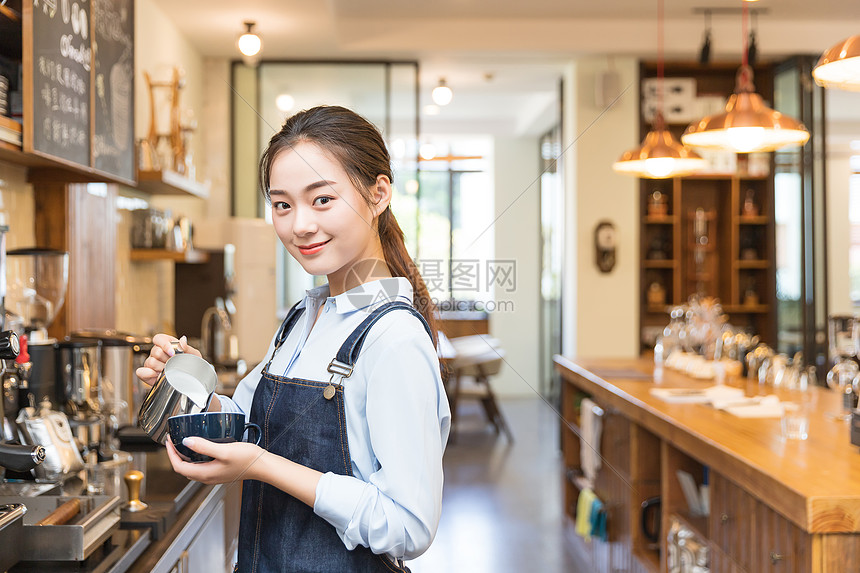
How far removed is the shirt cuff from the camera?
972 millimetres

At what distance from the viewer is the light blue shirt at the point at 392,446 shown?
3.20 ft

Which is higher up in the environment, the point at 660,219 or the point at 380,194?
the point at 660,219

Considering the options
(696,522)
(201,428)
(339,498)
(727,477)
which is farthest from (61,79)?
(696,522)

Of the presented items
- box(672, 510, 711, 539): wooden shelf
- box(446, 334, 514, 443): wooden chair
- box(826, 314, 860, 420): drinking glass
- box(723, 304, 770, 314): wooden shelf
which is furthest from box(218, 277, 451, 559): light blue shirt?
box(446, 334, 514, 443): wooden chair

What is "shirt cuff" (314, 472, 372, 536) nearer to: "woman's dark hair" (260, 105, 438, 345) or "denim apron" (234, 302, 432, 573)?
"denim apron" (234, 302, 432, 573)

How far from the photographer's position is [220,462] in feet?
3.19

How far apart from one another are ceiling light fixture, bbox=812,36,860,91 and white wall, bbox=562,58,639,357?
330 centimetres

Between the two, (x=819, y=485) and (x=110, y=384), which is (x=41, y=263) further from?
(x=819, y=485)

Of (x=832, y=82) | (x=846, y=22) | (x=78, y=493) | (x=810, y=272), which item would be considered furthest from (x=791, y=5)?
(x=78, y=493)

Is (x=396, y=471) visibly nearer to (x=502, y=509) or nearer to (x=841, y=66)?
(x=841, y=66)

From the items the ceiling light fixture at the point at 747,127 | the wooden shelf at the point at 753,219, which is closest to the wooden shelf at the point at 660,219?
the wooden shelf at the point at 753,219

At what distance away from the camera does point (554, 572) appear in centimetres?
356

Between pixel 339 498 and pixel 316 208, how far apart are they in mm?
378

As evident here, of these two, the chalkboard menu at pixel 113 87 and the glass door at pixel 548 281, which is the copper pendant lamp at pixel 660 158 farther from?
the glass door at pixel 548 281
